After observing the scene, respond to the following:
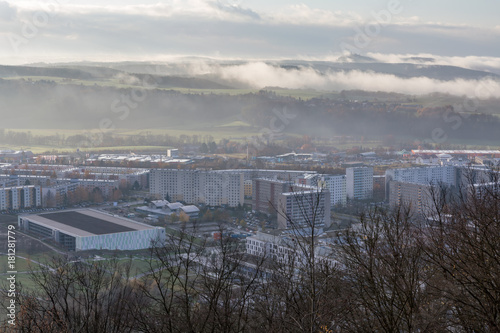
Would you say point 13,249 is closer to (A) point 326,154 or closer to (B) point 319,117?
(A) point 326,154

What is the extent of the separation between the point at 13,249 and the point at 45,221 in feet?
7.10

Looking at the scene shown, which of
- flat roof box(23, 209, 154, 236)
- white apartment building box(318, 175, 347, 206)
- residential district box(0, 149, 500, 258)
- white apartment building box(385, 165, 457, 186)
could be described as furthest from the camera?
white apartment building box(385, 165, 457, 186)

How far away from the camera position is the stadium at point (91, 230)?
27.1ft

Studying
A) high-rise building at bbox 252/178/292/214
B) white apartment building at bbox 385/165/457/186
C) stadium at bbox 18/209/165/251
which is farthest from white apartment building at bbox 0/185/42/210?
white apartment building at bbox 385/165/457/186

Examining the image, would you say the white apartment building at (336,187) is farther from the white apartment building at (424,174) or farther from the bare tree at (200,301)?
the bare tree at (200,301)

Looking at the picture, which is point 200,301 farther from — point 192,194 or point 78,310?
point 192,194

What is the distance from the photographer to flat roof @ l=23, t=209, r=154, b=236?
8766 mm

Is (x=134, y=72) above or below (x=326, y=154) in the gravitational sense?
above

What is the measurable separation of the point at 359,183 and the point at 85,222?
596 cm

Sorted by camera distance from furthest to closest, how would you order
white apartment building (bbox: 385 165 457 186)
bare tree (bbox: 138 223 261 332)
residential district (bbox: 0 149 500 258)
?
white apartment building (bbox: 385 165 457 186), residential district (bbox: 0 149 500 258), bare tree (bbox: 138 223 261 332)

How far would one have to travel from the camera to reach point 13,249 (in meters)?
7.32

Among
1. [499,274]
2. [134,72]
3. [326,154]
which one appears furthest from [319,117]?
[499,274]

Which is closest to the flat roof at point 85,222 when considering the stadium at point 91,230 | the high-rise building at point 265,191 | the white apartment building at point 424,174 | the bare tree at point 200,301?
the stadium at point 91,230

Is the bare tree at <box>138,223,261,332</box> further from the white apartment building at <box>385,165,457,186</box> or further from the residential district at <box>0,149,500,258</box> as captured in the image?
the white apartment building at <box>385,165,457,186</box>
